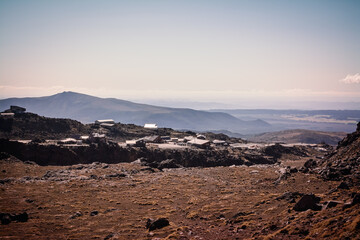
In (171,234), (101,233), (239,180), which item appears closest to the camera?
(171,234)

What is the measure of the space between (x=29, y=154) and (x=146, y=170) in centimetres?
2000

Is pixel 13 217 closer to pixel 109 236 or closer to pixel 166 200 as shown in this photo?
pixel 109 236

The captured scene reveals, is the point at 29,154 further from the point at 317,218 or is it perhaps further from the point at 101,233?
the point at 317,218

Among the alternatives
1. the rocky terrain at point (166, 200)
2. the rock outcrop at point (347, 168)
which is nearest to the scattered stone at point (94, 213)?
the rocky terrain at point (166, 200)

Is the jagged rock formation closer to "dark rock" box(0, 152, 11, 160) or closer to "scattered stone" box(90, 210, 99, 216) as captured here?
"dark rock" box(0, 152, 11, 160)

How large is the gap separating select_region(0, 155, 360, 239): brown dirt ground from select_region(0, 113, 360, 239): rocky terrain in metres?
0.07

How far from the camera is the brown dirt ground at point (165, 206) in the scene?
624 inches

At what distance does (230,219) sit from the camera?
1938cm

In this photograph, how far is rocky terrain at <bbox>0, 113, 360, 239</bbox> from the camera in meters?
16.5

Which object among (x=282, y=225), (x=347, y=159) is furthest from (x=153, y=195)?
(x=347, y=159)

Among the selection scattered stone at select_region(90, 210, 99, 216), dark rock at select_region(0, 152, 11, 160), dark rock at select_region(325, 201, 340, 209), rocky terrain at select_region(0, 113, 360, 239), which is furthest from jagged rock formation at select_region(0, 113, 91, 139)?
dark rock at select_region(325, 201, 340, 209)

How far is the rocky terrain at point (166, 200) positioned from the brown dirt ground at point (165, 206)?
69 mm

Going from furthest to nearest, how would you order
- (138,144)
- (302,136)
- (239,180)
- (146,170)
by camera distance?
(302,136), (138,144), (146,170), (239,180)

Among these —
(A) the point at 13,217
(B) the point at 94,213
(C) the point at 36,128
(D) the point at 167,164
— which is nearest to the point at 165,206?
(B) the point at 94,213
